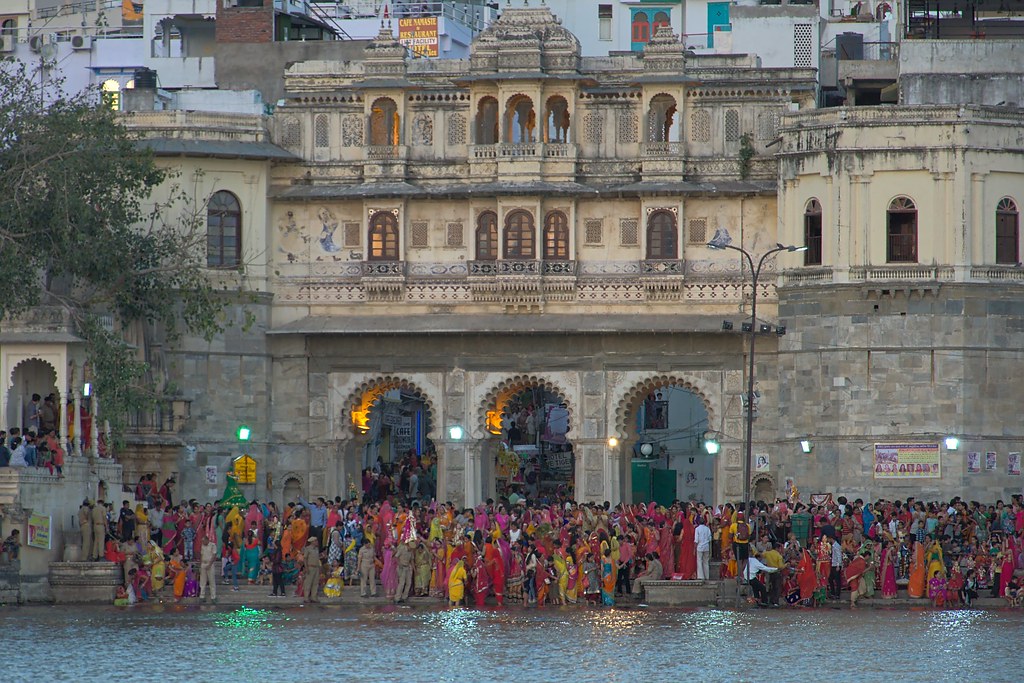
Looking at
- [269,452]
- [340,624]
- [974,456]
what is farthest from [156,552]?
[974,456]

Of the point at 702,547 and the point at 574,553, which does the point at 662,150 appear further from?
the point at 574,553

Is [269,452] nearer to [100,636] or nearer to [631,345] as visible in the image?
[631,345]

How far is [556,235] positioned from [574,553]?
13.5 meters

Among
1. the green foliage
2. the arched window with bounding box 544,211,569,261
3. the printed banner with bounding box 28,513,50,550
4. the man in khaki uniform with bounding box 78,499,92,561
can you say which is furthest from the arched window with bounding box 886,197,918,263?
the printed banner with bounding box 28,513,50,550

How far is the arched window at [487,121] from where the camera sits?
56.7m

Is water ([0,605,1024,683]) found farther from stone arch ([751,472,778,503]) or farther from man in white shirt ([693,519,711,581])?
stone arch ([751,472,778,503])

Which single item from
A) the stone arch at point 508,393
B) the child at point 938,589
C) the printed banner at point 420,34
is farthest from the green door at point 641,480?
the child at point 938,589

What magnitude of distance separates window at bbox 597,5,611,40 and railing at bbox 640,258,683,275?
19498 mm

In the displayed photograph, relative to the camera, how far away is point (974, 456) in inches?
2045

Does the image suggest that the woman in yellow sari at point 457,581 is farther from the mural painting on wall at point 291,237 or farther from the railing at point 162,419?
the mural painting on wall at point 291,237

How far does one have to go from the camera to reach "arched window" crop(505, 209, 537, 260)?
55.9 meters

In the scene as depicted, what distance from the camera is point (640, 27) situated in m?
73.4

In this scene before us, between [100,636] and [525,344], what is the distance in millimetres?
19799

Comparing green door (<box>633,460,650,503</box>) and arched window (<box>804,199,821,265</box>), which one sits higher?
arched window (<box>804,199,821,265</box>)
